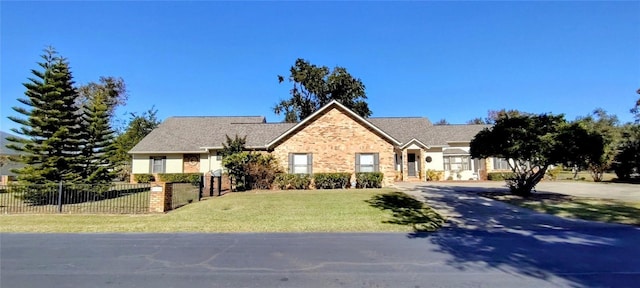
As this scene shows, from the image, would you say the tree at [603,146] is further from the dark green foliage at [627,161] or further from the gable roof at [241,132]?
the gable roof at [241,132]

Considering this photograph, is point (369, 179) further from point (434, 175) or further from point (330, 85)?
point (330, 85)

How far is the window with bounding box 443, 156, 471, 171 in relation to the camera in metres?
31.6

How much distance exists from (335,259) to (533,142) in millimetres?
13088

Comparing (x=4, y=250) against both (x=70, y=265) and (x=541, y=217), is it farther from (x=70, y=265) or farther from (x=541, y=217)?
(x=541, y=217)

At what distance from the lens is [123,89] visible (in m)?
49.4

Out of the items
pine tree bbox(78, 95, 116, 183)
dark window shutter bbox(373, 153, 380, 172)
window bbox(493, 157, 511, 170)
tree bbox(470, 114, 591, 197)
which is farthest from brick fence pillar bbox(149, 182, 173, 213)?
window bbox(493, 157, 511, 170)

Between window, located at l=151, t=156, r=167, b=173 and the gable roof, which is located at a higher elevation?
the gable roof

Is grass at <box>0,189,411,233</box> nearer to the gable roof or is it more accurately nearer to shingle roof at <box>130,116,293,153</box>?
the gable roof

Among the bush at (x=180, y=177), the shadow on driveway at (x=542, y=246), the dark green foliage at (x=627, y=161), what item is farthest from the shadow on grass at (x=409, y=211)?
the dark green foliage at (x=627, y=161)

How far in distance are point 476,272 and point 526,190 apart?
A: 13841 millimetres

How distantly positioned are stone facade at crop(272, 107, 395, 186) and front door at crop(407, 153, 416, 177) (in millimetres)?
8103

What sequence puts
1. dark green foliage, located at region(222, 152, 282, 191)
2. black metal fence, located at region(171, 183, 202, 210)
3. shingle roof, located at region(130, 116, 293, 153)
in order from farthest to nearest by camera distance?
1. shingle roof, located at region(130, 116, 293, 153)
2. dark green foliage, located at region(222, 152, 282, 191)
3. black metal fence, located at region(171, 183, 202, 210)

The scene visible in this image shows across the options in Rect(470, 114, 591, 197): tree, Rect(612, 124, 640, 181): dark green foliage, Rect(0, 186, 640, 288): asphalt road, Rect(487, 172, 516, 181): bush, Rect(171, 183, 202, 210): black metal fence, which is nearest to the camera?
Rect(0, 186, 640, 288): asphalt road

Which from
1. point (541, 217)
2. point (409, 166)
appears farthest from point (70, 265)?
point (409, 166)
